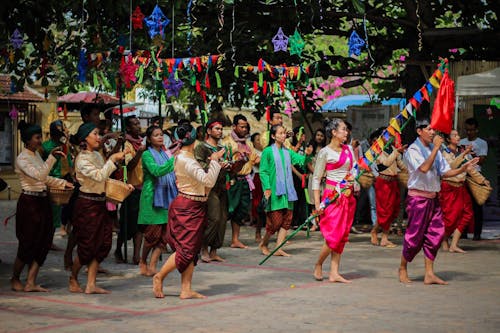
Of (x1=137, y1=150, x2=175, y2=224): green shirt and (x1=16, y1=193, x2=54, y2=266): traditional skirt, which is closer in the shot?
(x1=16, y1=193, x2=54, y2=266): traditional skirt

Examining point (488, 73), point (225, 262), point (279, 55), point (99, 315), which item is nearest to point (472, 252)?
point (488, 73)

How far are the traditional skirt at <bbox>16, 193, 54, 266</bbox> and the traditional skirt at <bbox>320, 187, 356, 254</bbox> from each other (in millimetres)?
3022

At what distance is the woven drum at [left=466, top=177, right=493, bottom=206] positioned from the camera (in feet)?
45.0

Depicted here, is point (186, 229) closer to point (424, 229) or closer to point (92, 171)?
point (92, 171)

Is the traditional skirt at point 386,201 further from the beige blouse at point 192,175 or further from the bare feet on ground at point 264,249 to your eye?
the beige blouse at point 192,175

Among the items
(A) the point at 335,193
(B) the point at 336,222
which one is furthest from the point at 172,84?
(B) the point at 336,222

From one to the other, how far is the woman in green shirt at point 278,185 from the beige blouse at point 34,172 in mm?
3807

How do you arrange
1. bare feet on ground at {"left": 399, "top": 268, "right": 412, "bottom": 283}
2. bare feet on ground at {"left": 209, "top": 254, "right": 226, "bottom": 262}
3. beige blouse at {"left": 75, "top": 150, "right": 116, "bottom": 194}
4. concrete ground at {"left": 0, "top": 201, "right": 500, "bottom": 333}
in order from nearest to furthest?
concrete ground at {"left": 0, "top": 201, "right": 500, "bottom": 333}
beige blouse at {"left": 75, "top": 150, "right": 116, "bottom": 194}
bare feet on ground at {"left": 399, "top": 268, "right": 412, "bottom": 283}
bare feet on ground at {"left": 209, "top": 254, "right": 226, "bottom": 262}

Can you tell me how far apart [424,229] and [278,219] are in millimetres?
3161

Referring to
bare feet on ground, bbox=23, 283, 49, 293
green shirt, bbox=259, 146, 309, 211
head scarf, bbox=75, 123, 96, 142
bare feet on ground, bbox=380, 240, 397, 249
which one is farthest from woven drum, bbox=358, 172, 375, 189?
bare feet on ground, bbox=23, 283, 49, 293

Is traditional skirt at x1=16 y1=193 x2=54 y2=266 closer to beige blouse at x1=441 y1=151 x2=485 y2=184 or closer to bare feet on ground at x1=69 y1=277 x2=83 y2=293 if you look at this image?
bare feet on ground at x1=69 y1=277 x2=83 y2=293

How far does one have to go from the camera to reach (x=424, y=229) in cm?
1011

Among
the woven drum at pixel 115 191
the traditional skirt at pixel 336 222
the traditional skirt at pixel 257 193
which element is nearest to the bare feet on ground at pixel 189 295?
the woven drum at pixel 115 191

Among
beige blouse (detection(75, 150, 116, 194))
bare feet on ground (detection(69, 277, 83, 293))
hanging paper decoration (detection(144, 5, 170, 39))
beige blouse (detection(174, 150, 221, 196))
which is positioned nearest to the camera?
beige blouse (detection(174, 150, 221, 196))
